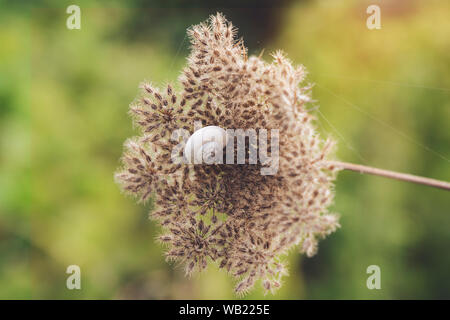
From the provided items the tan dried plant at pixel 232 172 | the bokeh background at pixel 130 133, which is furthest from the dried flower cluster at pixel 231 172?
the bokeh background at pixel 130 133

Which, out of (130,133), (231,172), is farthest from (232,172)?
(130,133)

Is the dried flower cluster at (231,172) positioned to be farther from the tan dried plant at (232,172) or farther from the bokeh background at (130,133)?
the bokeh background at (130,133)

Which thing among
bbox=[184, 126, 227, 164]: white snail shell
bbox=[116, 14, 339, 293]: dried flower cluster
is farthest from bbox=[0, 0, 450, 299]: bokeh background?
bbox=[184, 126, 227, 164]: white snail shell

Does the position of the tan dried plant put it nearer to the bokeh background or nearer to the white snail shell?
the white snail shell

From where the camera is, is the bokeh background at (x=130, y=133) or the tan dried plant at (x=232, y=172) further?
the bokeh background at (x=130, y=133)

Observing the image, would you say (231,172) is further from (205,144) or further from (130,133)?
(130,133)

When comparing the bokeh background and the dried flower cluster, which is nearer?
the dried flower cluster
